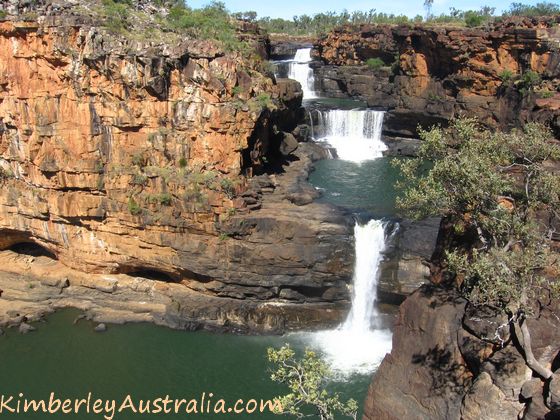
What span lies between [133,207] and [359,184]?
14.9 metres

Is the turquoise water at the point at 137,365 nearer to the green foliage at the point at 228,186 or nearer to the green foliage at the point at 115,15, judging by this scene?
the green foliage at the point at 228,186

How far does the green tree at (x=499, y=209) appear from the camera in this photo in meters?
11.5

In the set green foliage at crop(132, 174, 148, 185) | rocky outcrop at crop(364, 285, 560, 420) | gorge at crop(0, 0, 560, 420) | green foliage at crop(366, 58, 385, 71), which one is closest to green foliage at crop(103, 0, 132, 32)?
gorge at crop(0, 0, 560, 420)

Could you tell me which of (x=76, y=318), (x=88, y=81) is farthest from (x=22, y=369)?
(x=88, y=81)

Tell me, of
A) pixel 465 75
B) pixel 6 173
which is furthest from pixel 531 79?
pixel 6 173

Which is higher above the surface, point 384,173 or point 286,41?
point 286,41

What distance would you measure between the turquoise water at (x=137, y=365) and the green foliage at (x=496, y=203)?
887 centimetres

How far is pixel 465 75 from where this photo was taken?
39469mm

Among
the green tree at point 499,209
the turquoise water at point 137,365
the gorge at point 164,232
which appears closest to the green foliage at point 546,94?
the gorge at point 164,232

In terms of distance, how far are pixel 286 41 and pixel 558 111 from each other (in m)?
39.2

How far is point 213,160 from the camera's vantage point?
77.9 ft

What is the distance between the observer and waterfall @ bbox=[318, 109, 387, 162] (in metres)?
41.7

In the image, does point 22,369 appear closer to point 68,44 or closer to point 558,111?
point 68,44

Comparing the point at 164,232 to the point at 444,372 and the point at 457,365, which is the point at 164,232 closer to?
the point at 444,372
